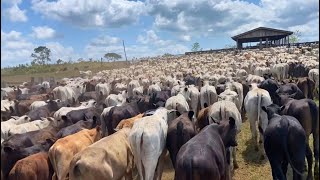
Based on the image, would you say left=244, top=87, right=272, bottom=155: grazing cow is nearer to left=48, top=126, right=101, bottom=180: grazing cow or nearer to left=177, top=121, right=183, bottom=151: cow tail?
left=177, top=121, right=183, bottom=151: cow tail

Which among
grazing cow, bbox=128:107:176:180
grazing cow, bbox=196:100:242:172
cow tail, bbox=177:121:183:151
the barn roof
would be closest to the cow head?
cow tail, bbox=177:121:183:151

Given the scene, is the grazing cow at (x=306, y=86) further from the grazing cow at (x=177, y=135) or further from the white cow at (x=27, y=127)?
the white cow at (x=27, y=127)

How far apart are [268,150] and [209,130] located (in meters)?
1.19

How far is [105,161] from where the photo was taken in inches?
261

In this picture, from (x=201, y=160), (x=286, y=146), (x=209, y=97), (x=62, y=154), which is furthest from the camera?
(x=209, y=97)

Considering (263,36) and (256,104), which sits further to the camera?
(263,36)

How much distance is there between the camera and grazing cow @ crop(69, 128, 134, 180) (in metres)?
6.27

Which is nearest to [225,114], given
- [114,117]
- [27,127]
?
[114,117]

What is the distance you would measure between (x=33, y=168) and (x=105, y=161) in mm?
1464

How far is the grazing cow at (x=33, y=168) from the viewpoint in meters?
6.84

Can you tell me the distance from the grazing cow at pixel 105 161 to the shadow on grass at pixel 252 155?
425cm

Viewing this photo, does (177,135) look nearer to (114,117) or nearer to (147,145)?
(147,145)

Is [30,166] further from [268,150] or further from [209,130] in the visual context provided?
[268,150]

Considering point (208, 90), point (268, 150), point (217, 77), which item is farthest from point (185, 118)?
point (217, 77)
